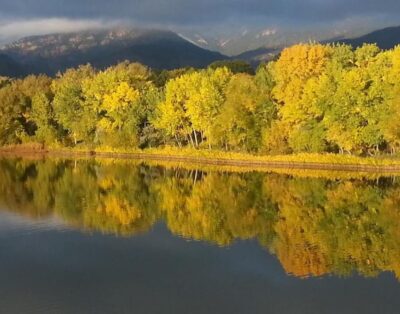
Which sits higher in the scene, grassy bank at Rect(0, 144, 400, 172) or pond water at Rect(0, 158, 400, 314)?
pond water at Rect(0, 158, 400, 314)

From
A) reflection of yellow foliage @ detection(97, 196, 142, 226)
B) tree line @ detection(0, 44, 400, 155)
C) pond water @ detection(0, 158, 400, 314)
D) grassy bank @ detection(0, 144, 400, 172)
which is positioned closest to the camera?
pond water @ detection(0, 158, 400, 314)

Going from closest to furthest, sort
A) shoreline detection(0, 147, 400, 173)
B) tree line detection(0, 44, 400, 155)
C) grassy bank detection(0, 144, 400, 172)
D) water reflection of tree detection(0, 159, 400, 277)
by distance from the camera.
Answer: water reflection of tree detection(0, 159, 400, 277) < shoreline detection(0, 147, 400, 173) < grassy bank detection(0, 144, 400, 172) < tree line detection(0, 44, 400, 155)

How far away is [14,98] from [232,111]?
4191cm

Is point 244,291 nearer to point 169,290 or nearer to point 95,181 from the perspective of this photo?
point 169,290

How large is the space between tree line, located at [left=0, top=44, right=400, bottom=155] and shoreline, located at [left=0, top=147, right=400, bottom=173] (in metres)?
1.67

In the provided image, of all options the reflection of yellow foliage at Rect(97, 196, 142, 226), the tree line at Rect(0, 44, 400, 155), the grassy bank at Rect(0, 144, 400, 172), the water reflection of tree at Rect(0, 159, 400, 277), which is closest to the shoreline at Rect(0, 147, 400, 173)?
the grassy bank at Rect(0, 144, 400, 172)

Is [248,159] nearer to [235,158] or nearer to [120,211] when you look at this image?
[235,158]

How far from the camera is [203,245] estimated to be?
3195 cm

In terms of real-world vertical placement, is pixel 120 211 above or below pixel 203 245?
below

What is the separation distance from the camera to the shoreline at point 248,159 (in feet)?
198

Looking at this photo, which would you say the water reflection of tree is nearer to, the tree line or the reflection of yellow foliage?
the reflection of yellow foliage

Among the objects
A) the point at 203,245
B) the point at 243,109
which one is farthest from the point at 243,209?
the point at 243,109

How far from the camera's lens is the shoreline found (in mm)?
60312

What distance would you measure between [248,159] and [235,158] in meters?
1.82
